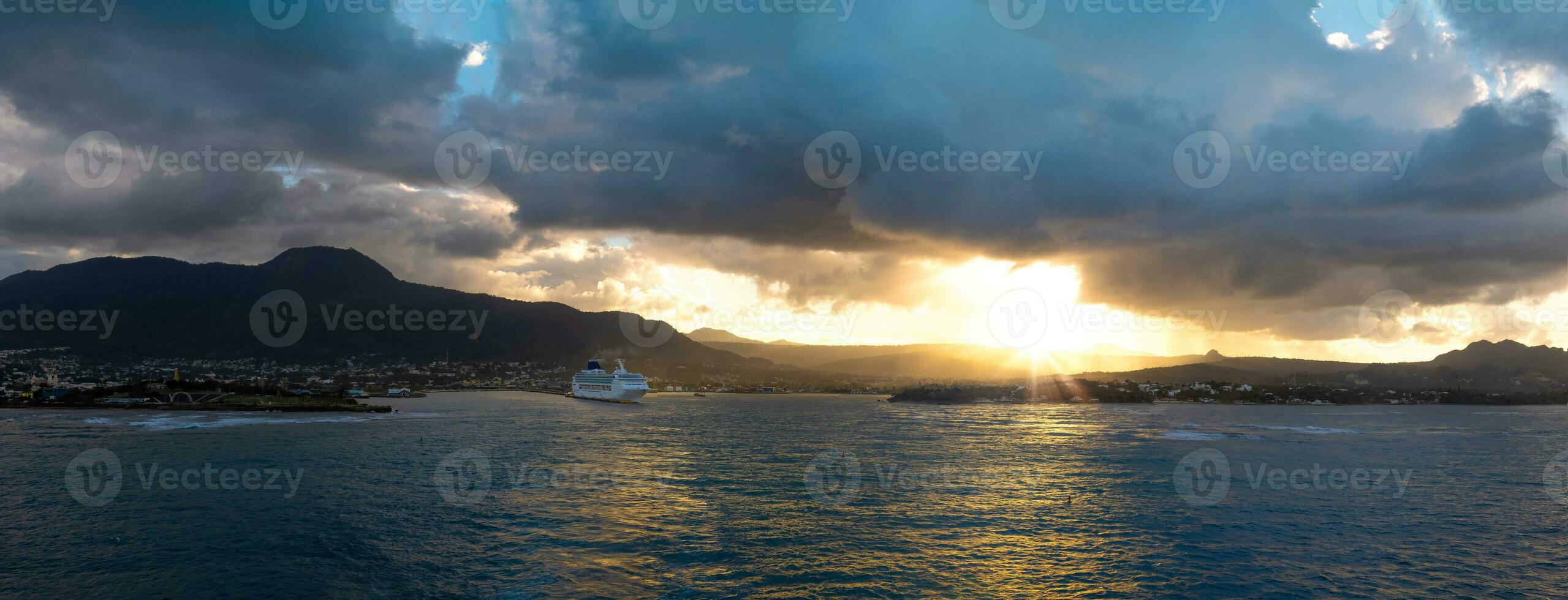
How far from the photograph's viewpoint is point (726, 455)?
3041 inches

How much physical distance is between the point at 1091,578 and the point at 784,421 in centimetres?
10952

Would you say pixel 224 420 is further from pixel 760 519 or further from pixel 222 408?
pixel 760 519

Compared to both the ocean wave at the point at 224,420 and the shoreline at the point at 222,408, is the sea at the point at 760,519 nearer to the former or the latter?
the ocean wave at the point at 224,420

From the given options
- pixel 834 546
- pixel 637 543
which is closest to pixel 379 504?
pixel 637 543

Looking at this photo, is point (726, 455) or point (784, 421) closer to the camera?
point (726, 455)

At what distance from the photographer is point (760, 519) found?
44125 mm

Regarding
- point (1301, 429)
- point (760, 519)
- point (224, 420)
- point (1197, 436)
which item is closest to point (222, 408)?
point (224, 420)

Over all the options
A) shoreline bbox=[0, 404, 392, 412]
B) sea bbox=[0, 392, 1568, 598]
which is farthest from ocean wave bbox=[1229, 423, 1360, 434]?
shoreline bbox=[0, 404, 392, 412]

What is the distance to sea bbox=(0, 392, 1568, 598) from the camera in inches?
1245

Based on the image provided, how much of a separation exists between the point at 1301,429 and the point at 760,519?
13165 centimetres

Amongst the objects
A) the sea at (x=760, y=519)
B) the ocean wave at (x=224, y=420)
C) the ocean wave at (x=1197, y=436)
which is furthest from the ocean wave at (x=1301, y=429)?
the ocean wave at (x=224, y=420)

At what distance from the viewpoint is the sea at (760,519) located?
104ft

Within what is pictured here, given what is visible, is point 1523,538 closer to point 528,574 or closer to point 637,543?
point 637,543

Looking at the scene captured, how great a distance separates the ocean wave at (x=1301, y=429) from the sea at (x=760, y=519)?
35.0 metres
